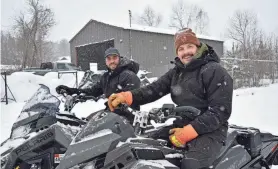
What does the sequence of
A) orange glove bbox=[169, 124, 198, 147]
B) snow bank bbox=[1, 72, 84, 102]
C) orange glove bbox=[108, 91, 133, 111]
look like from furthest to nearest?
snow bank bbox=[1, 72, 84, 102], orange glove bbox=[108, 91, 133, 111], orange glove bbox=[169, 124, 198, 147]

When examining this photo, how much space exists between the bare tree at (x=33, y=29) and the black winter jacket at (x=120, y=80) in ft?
93.6

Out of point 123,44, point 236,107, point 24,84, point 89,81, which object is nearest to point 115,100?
point 89,81

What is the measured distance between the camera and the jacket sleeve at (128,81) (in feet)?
15.8

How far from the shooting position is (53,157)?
292 centimetres

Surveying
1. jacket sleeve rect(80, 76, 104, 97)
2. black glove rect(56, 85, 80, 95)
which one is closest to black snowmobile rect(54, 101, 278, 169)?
black glove rect(56, 85, 80, 95)

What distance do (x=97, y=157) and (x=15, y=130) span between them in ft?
5.82

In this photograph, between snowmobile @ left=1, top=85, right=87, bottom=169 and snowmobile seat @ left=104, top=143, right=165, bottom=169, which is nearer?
snowmobile seat @ left=104, top=143, right=165, bottom=169

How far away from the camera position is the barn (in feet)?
84.1

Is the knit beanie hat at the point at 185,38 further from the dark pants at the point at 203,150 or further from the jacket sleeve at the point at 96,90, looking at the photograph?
the jacket sleeve at the point at 96,90

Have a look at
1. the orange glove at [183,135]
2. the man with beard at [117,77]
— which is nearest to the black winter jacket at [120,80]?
the man with beard at [117,77]

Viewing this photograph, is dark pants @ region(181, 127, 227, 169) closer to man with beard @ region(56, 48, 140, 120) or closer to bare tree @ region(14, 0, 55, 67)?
man with beard @ region(56, 48, 140, 120)

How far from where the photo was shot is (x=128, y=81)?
482 centimetres

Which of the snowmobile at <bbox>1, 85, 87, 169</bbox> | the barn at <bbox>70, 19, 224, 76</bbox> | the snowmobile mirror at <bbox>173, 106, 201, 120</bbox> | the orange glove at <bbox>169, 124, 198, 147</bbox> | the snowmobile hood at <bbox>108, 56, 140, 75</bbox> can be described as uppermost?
the barn at <bbox>70, 19, 224, 76</bbox>

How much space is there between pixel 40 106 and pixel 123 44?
71.8 feet
